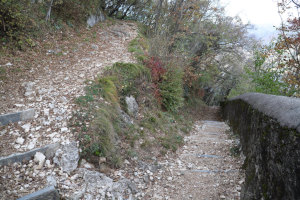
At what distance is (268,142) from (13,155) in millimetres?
3577

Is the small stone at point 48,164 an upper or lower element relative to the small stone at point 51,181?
upper

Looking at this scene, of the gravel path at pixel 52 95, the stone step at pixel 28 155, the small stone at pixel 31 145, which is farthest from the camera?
the gravel path at pixel 52 95

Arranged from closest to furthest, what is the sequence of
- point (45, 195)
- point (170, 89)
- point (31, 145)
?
point (45, 195) → point (31, 145) → point (170, 89)

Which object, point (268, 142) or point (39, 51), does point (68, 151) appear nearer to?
point (268, 142)

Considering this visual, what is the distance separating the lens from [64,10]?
8977 millimetres

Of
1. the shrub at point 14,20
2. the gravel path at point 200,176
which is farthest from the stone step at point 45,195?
the shrub at point 14,20

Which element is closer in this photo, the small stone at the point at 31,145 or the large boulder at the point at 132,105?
the small stone at the point at 31,145

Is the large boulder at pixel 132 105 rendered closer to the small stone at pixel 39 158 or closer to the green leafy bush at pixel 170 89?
the green leafy bush at pixel 170 89

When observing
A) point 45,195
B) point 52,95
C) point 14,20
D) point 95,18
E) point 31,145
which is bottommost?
point 45,195

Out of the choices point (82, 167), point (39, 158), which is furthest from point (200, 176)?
point (39, 158)

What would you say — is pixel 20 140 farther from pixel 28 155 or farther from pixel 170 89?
pixel 170 89

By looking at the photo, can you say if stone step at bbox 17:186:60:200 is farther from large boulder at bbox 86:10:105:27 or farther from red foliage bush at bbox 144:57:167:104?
large boulder at bbox 86:10:105:27

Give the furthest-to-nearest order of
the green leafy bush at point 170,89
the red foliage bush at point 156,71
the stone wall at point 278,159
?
1. the green leafy bush at point 170,89
2. the red foliage bush at point 156,71
3. the stone wall at point 278,159

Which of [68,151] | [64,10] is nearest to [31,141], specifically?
[68,151]
